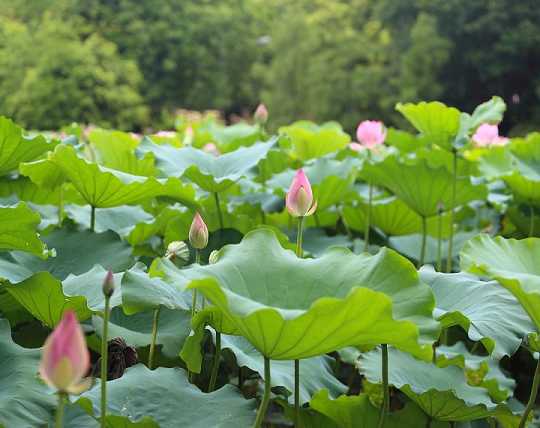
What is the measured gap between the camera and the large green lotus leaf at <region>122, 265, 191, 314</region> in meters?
0.95

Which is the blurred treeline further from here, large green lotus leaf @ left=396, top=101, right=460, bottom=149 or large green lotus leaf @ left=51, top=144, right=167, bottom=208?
large green lotus leaf @ left=51, top=144, right=167, bottom=208

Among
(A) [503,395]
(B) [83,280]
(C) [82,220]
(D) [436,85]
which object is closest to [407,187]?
(A) [503,395]

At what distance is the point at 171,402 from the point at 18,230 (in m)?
0.35

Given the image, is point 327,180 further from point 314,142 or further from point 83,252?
point 314,142

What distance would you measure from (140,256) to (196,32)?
17.3m

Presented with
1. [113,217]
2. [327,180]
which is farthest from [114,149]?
[327,180]

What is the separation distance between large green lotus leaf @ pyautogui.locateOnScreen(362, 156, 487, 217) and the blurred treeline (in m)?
10.6

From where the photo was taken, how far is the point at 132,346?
1.09 m

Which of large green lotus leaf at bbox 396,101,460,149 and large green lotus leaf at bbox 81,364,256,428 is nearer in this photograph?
large green lotus leaf at bbox 81,364,256,428

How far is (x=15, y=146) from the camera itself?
4.66 ft

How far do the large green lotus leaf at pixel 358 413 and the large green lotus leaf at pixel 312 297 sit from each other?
20cm

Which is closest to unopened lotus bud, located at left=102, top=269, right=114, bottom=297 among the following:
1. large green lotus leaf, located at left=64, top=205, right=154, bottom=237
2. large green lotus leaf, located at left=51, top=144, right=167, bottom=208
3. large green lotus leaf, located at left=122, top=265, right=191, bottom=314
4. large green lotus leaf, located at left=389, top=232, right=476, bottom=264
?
large green lotus leaf, located at left=122, top=265, right=191, bottom=314

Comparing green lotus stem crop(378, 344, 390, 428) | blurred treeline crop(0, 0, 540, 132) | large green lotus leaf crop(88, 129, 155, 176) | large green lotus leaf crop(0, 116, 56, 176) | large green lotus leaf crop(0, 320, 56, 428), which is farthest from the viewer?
blurred treeline crop(0, 0, 540, 132)

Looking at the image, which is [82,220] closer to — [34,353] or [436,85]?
[34,353]
